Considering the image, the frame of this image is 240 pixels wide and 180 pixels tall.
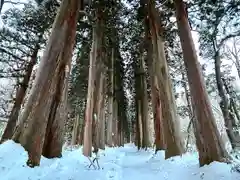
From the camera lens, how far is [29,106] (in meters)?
5.86

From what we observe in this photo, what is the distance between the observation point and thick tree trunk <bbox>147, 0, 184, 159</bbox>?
326 inches

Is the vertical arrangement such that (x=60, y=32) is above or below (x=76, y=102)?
below

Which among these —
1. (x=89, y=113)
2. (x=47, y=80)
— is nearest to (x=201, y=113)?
(x=47, y=80)

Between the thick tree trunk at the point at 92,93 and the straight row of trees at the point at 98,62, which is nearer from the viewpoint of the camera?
the straight row of trees at the point at 98,62

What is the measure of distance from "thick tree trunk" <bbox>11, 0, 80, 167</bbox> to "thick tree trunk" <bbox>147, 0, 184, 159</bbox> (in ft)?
11.7

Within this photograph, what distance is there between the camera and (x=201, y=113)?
6.42 m

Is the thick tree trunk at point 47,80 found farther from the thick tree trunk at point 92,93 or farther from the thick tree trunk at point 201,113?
the thick tree trunk at point 201,113

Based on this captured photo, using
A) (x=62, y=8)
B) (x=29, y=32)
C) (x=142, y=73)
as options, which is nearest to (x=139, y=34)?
(x=142, y=73)

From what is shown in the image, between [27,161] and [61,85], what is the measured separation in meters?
2.88

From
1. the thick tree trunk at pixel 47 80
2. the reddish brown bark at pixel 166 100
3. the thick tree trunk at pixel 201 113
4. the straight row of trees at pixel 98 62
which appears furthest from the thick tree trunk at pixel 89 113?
the thick tree trunk at pixel 201 113

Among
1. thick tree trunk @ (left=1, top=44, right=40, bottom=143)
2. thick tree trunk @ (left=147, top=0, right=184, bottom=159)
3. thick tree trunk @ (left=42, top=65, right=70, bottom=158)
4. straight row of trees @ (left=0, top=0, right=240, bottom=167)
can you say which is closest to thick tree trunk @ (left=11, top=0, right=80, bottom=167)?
straight row of trees @ (left=0, top=0, right=240, bottom=167)

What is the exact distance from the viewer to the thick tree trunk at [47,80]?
558cm

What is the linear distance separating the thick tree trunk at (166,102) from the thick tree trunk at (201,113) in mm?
1596

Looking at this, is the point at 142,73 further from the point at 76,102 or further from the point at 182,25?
the point at 182,25
